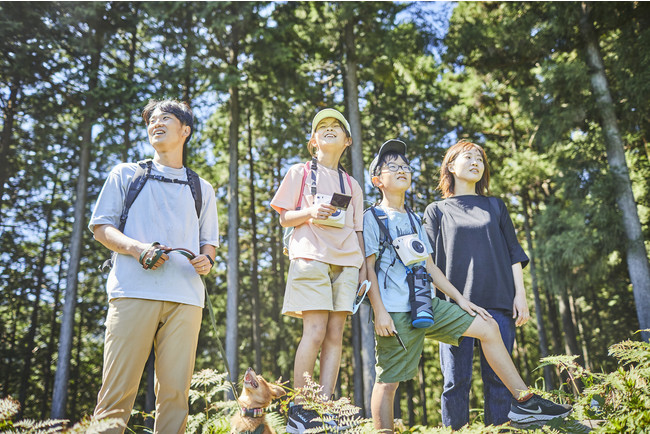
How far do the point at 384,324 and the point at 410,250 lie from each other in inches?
22.7

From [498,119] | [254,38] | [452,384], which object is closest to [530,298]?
[498,119]

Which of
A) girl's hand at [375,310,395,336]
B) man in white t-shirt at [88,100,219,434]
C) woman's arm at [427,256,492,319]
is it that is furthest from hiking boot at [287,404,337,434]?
woman's arm at [427,256,492,319]


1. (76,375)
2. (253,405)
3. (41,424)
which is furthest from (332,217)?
(76,375)

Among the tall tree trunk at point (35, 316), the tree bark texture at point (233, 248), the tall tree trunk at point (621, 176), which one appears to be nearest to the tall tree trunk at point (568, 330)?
the tall tree trunk at point (621, 176)

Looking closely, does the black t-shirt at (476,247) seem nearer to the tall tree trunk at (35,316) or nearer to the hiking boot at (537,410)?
the hiking boot at (537,410)

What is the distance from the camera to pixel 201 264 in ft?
9.00

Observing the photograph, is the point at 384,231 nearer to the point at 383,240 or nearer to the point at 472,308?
the point at 383,240

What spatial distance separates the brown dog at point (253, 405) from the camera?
295 centimetres

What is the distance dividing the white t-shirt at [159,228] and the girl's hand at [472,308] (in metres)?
1.84

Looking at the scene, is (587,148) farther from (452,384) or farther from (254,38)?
(452,384)

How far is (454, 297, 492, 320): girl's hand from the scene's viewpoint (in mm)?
3305

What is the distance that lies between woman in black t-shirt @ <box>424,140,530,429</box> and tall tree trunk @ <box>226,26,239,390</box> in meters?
8.83

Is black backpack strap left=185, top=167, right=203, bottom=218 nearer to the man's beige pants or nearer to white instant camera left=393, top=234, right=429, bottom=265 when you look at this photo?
the man's beige pants

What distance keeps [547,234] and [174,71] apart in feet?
38.4
